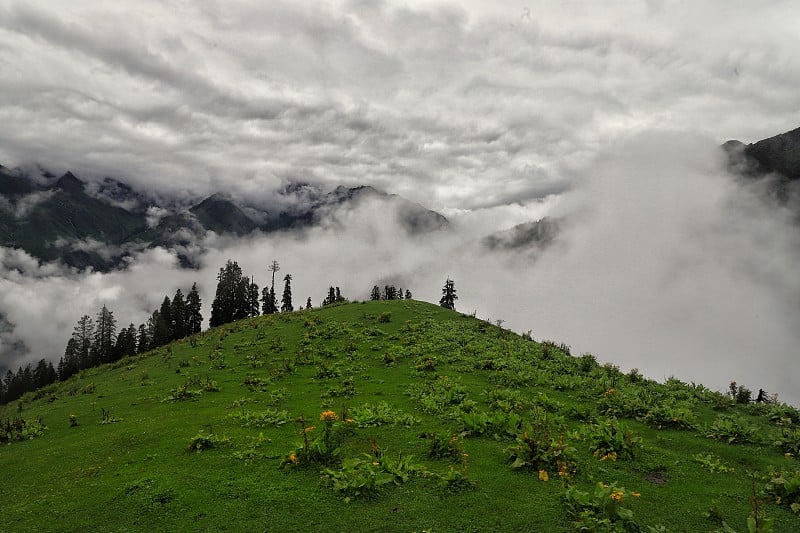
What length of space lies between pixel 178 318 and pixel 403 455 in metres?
90.0

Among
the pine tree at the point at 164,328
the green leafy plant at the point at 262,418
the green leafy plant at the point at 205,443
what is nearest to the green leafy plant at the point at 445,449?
the green leafy plant at the point at 262,418

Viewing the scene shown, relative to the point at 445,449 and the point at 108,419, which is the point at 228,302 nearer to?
the point at 108,419

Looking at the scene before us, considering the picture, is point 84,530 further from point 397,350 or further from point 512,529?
point 397,350

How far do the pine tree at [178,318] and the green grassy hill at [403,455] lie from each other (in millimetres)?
65886

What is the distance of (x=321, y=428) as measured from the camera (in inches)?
699

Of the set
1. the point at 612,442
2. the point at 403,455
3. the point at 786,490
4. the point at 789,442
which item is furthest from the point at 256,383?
the point at 789,442

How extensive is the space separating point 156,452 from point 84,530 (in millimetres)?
4991

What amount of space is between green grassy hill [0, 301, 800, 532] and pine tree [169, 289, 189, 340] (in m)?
65.9

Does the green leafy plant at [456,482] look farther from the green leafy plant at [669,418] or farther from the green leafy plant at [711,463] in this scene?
the green leafy plant at [669,418]

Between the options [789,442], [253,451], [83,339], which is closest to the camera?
[253,451]

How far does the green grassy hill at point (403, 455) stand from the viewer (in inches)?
447

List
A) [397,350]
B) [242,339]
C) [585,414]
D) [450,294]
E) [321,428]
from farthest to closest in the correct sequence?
[450,294] → [242,339] → [397,350] → [585,414] → [321,428]

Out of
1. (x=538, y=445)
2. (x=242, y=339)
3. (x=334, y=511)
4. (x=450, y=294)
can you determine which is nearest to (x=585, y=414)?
(x=538, y=445)

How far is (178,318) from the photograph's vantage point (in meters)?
91.4
